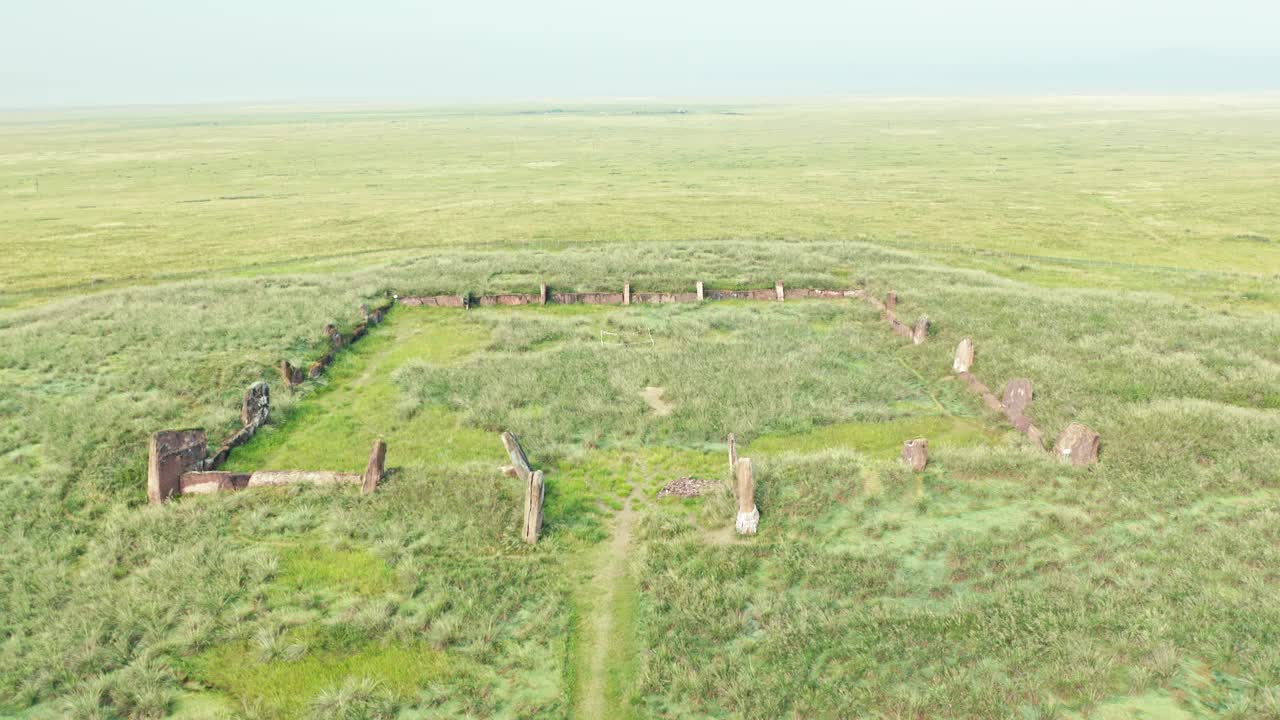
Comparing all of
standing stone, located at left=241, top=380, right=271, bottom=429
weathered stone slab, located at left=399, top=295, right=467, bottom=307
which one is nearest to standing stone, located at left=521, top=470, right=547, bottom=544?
standing stone, located at left=241, top=380, right=271, bottom=429

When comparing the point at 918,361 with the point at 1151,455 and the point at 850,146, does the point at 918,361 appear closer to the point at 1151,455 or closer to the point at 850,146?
the point at 1151,455

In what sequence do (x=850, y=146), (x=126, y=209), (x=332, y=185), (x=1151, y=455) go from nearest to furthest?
(x=1151, y=455), (x=126, y=209), (x=332, y=185), (x=850, y=146)

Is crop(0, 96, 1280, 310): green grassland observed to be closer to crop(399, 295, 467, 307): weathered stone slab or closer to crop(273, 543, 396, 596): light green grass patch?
crop(399, 295, 467, 307): weathered stone slab

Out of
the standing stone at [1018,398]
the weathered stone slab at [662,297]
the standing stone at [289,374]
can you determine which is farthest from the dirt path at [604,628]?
the weathered stone slab at [662,297]

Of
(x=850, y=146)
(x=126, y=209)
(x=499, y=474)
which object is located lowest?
(x=499, y=474)

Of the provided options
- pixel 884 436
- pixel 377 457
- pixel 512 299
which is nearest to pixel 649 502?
pixel 377 457

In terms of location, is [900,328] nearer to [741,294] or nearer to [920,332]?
[920,332]

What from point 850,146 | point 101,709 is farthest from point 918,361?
point 850,146
